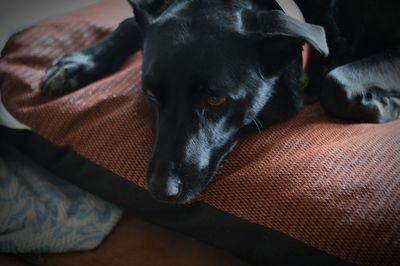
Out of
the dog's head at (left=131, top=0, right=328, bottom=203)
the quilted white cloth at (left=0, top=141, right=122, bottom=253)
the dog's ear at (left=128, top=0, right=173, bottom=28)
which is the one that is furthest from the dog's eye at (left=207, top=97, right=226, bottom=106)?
the quilted white cloth at (left=0, top=141, right=122, bottom=253)

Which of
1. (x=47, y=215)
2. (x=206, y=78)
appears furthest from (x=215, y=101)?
(x=47, y=215)

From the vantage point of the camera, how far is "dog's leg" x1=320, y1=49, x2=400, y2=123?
1036mm

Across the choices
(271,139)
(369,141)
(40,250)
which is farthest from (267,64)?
(40,250)

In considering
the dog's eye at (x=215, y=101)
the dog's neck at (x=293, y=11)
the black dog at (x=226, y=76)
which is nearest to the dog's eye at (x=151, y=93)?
the black dog at (x=226, y=76)

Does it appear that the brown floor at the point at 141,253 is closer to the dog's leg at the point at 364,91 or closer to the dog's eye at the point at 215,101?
the dog's eye at the point at 215,101

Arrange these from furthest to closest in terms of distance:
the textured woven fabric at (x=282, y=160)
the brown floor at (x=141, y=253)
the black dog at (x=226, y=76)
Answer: the brown floor at (x=141, y=253) → the black dog at (x=226, y=76) → the textured woven fabric at (x=282, y=160)

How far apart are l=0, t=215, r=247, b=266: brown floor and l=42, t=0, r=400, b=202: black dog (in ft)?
0.66

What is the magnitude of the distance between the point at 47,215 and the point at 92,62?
A: 18.0 inches

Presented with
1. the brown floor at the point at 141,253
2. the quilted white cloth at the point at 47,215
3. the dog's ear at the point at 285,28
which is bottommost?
the brown floor at the point at 141,253

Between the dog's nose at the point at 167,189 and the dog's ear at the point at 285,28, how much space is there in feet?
1.25

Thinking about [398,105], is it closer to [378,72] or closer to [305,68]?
[378,72]

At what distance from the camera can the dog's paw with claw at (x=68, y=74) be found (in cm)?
113

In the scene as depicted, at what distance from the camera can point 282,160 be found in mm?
879

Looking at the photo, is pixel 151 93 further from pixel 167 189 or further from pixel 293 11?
pixel 293 11
